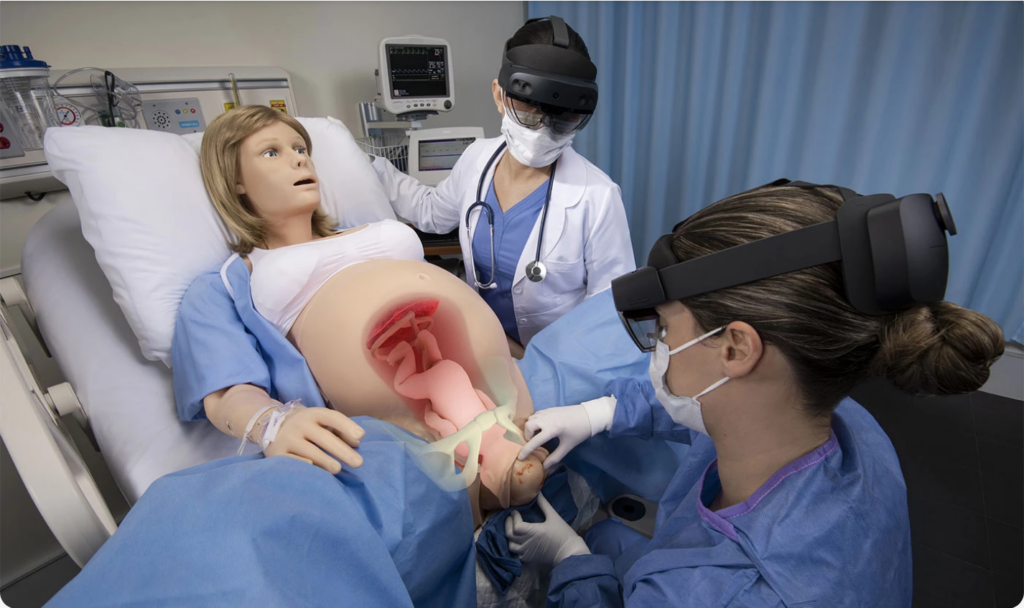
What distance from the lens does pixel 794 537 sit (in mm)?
663

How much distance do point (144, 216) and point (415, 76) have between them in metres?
1.25

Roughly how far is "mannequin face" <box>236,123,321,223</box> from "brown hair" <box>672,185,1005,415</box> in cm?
92

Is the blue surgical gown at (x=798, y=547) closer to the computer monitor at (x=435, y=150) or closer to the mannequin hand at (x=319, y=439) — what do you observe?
the mannequin hand at (x=319, y=439)

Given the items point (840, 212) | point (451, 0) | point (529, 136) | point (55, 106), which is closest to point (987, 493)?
point (840, 212)

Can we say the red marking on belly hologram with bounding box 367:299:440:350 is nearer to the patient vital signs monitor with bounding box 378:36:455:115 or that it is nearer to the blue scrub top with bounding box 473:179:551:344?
the blue scrub top with bounding box 473:179:551:344

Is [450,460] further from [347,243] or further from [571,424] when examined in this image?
[347,243]

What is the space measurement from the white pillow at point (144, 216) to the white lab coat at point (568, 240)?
71cm

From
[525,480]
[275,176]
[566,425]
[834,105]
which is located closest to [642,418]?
[566,425]

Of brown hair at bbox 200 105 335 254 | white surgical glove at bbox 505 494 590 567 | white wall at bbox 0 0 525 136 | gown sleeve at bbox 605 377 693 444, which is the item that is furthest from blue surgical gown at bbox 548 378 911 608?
white wall at bbox 0 0 525 136

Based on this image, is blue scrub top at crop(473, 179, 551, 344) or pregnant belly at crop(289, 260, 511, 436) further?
blue scrub top at crop(473, 179, 551, 344)

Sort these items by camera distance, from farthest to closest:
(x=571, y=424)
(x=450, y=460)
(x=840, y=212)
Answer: (x=571, y=424), (x=450, y=460), (x=840, y=212)

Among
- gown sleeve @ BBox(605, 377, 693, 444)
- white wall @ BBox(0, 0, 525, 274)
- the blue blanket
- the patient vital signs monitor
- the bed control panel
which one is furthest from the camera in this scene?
the patient vital signs monitor

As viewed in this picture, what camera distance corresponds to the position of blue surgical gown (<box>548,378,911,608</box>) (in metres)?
0.65

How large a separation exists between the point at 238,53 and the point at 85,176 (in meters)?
1.13
